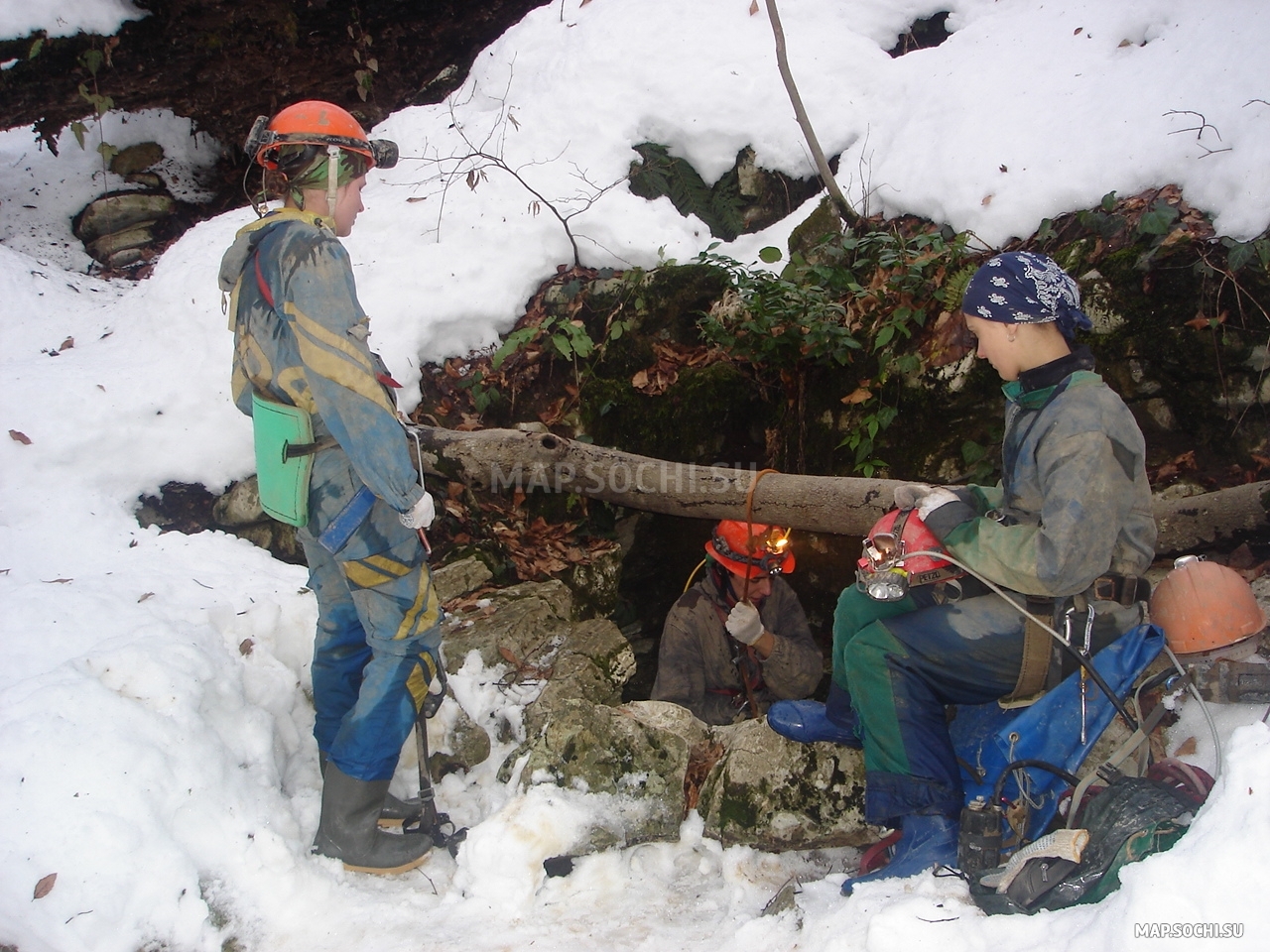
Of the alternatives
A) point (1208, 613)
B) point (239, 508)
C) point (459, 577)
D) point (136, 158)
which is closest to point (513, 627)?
point (459, 577)

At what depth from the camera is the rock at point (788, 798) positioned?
3381 mm

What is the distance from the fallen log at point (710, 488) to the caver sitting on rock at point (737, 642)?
0.59m

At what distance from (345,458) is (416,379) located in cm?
253

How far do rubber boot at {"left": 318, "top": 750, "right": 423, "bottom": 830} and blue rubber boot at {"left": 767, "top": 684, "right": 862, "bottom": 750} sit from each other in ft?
5.21

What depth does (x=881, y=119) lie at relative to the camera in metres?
6.82

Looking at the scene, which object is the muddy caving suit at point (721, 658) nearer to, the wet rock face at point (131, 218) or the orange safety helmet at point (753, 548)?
the orange safety helmet at point (753, 548)

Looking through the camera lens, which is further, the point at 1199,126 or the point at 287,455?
the point at 1199,126

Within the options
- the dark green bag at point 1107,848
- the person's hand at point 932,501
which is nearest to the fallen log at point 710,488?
the person's hand at point 932,501

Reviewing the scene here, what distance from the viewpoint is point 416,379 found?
564cm

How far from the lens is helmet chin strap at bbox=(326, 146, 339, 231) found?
10.4 ft

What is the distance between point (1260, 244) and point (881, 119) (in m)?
3.22

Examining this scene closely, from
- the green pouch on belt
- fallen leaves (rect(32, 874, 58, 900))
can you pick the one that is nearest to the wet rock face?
the green pouch on belt

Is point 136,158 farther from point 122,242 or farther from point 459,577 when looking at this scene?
point 459,577

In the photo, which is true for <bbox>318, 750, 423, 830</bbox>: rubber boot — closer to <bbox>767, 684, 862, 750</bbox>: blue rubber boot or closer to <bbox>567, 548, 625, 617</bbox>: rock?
<bbox>767, 684, 862, 750</bbox>: blue rubber boot
